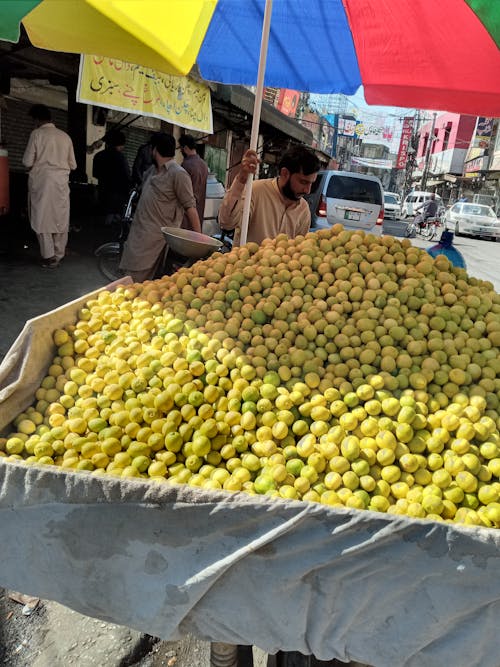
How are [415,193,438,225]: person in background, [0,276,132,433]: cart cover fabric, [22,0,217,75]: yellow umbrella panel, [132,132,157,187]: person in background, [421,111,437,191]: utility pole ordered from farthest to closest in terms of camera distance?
[421,111,437,191]: utility pole < [415,193,438,225]: person in background < [132,132,157,187]: person in background < [22,0,217,75]: yellow umbrella panel < [0,276,132,433]: cart cover fabric

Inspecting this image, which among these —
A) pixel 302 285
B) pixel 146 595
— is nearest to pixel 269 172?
pixel 302 285

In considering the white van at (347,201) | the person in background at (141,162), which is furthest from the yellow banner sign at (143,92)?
the white van at (347,201)

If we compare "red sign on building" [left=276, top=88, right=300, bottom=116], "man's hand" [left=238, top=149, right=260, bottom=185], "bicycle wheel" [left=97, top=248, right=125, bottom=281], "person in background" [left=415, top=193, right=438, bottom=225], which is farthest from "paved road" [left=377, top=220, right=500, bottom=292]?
"red sign on building" [left=276, top=88, right=300, bottom=116]

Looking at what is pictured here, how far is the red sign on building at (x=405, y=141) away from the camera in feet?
165

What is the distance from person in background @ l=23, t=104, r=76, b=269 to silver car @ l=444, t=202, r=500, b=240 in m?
21.8

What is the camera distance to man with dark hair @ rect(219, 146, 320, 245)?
3699mm

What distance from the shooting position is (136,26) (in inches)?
100

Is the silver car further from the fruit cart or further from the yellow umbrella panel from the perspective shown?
the fruit cart

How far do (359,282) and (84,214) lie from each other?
8490 millimetres

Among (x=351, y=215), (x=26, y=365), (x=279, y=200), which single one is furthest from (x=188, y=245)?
(x=351, y=215)

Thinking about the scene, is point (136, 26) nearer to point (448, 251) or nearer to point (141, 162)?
point (448, 251)

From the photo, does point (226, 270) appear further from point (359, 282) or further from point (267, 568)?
point (267, 568)

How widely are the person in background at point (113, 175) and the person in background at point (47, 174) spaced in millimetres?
428

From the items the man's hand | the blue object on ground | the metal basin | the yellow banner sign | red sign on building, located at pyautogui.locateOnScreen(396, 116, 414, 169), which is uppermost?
red sign on building, located at pyautogui.locateOnScreen(396, 116, 414, 169)
